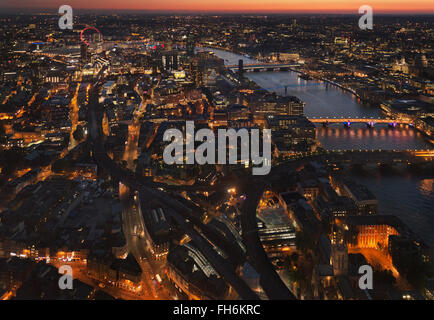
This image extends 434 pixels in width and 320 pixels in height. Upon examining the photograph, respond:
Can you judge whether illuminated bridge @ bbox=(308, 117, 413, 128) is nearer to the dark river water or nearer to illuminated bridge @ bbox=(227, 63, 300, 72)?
the dark river water

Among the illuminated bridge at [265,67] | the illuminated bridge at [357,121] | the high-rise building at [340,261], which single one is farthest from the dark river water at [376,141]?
the illuminated bridge at [265,67]

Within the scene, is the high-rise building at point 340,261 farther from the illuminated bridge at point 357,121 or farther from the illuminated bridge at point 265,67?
the illuminated bridge at point 265,67

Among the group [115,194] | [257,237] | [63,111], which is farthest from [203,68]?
[257,237]

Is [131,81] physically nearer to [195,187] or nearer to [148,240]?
[195,187]

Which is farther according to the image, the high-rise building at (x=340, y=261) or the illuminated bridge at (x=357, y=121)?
the illuminated bridge at (x=357, y=121)

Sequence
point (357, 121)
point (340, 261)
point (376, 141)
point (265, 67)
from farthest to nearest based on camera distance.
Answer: point (265, 67) < point (357, 121) < point (376, 141) < point (340, 261)

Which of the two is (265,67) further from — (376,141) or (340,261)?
(340,261)

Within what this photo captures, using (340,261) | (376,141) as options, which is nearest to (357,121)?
(376,141)

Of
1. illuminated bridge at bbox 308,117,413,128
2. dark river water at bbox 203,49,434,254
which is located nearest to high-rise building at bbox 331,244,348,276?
dark river water at bbox 203,49,434,254

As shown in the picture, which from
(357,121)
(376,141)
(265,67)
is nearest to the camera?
(376,141)
